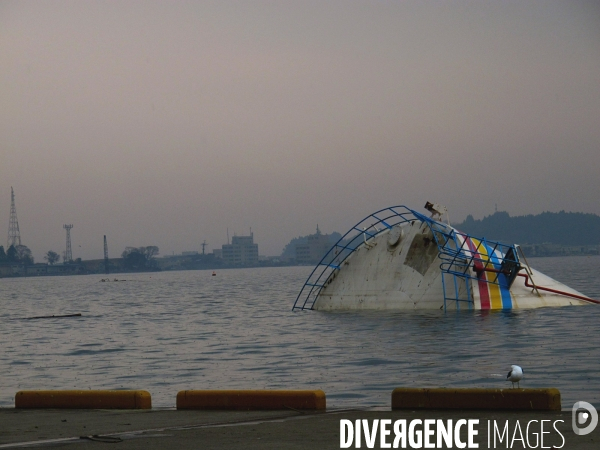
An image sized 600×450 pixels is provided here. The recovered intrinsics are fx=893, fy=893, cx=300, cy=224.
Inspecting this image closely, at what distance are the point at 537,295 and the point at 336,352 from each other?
59.8ft

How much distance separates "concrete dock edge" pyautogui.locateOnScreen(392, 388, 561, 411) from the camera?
1389 cm

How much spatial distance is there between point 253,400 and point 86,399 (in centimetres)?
332

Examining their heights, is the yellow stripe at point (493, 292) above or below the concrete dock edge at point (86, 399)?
above

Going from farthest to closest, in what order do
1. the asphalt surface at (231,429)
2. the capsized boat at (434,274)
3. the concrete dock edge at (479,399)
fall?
the capsized boat at (434,274), the concrete dock edge at (479,399), the asphalt surface at (231,429)

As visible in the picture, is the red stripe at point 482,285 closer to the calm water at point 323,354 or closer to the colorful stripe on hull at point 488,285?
the colorful stripe on hull at point 488,285

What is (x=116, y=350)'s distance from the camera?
3484 cm

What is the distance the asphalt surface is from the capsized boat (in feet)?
92.1

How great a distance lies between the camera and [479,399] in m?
14.2

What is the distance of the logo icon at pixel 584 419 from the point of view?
12.0 meters

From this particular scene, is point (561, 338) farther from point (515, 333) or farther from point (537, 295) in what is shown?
point (537, 295)

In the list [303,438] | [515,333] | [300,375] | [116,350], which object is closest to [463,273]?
[515,333]

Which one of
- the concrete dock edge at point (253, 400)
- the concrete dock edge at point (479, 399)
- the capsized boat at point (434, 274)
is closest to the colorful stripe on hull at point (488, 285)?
the capsized boat at point (434, 274)

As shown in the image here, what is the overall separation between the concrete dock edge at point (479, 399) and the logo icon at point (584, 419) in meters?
0.47

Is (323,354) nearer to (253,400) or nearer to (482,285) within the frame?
(253,400)
